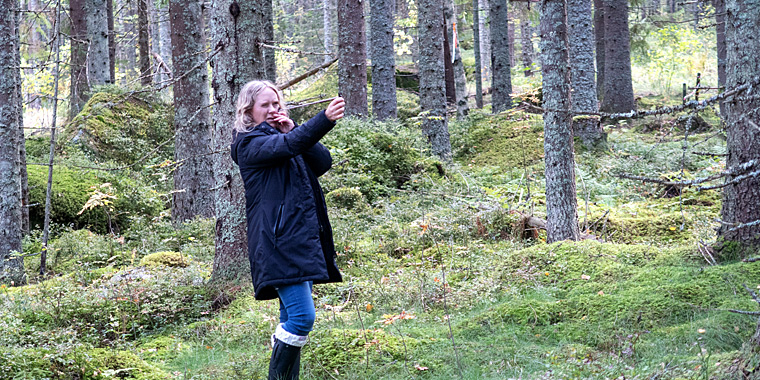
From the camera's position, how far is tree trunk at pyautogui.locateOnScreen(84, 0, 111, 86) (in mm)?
15531

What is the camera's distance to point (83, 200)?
33.3 ft

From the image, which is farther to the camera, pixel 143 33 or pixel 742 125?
pixel 143 33

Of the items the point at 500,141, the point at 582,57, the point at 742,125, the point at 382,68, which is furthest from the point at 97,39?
the point at 742,125

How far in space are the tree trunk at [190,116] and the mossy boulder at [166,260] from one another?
2.15m

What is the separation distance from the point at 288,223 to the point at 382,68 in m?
10.7

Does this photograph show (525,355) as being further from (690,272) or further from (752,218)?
(752,218)

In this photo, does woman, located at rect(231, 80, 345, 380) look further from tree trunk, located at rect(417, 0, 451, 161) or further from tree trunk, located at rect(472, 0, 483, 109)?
tree trunk, located at rect(472, 0, 483, 109)

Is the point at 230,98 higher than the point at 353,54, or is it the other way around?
the point at 353,54

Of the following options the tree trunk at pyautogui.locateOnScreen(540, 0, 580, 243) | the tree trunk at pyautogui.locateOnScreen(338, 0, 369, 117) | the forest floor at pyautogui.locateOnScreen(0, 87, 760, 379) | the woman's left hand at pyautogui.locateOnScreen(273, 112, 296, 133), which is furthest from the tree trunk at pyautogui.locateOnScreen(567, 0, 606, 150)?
the woman's left hand at pyautogui.locateOnScreen(273, 112, 296, 133)

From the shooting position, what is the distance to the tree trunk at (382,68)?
1400 centimetres

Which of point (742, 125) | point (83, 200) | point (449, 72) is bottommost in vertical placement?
point (83, 200)

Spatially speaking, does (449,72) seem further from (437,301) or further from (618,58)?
(437,301)

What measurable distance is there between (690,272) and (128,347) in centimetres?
511

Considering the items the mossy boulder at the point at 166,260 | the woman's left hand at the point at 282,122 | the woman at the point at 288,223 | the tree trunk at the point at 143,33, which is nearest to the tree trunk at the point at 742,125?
the woman at the point at 288,223
